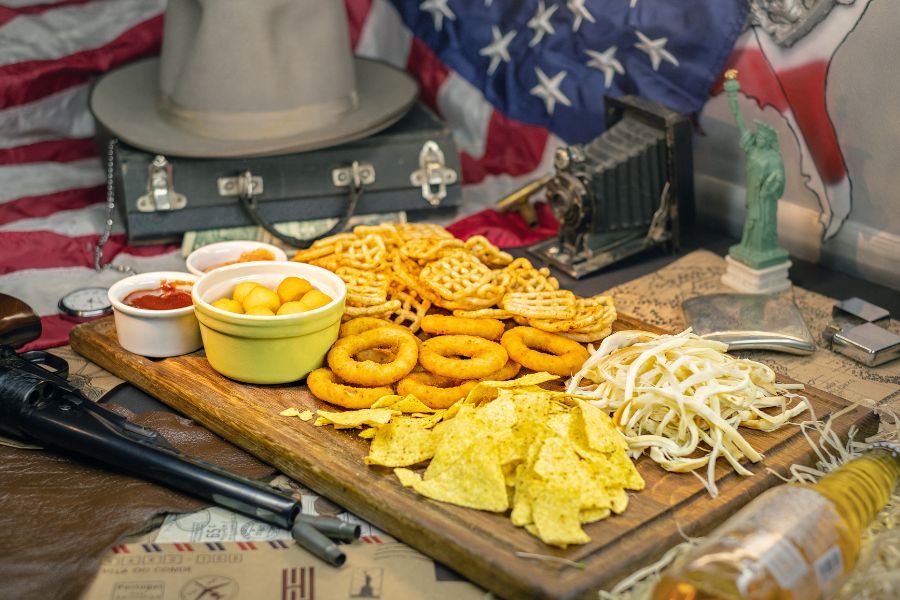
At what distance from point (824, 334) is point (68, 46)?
2.50 metres

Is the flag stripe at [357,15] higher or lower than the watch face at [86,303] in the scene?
higher

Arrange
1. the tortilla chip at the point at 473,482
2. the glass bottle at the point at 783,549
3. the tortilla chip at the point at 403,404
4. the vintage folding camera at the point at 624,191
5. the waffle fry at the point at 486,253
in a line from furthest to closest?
the vintage folding camera at the point at 624,191 → the waffle fry at the point at 486,253 → the tortilla chip at the point at 403,404 → the tortilla chip at the point at 473,482 → the glass bottle at the point at 783,549

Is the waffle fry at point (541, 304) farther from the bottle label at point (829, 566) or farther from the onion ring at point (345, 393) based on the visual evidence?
the bottle label at point (829, 566)

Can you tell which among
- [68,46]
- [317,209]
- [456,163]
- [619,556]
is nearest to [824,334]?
[619,556]

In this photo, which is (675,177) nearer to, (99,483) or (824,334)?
(824,334)

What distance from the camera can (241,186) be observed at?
290cm

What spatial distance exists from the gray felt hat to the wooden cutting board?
3.04ft

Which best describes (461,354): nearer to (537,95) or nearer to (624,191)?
(624,191)

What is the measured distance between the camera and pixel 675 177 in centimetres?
274

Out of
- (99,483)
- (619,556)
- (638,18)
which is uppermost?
(638,18)

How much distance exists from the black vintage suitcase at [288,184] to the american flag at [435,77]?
0.43ft

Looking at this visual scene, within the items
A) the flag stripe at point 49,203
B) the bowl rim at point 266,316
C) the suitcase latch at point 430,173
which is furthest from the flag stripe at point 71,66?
the bowl rim at point 266,316

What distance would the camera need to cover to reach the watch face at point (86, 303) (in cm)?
255

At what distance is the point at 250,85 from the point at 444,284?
3.15 feet
